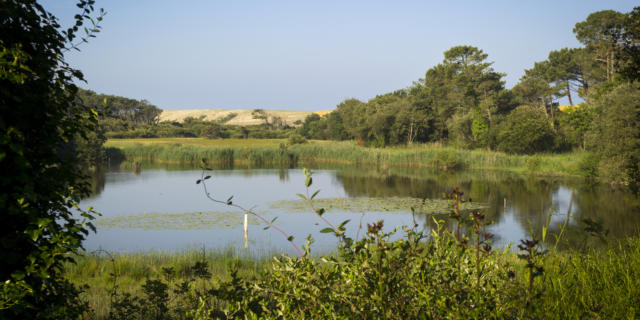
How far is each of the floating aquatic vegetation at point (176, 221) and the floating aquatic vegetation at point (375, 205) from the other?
109 inches

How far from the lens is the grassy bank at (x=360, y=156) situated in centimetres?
2989

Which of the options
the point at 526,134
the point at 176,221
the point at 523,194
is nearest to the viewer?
the point at 176,221

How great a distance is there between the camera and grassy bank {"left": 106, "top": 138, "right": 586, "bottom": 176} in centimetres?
2989

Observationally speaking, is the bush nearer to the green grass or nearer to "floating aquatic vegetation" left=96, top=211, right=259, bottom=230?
"floating aquatic vegetation" left=96, top=211, right=259, bottom=230

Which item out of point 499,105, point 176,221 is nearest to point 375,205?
point 176,221

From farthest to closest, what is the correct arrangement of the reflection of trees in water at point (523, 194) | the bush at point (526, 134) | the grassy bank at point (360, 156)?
the bush at point (526, 134) → the grassy bank at point (360, 156) → the reflection of trees in water at point (523, 194)

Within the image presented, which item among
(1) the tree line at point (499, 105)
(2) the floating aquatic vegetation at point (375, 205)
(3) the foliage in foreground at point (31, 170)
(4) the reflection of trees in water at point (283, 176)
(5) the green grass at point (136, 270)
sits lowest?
(2) the floating aquatic vegetation at point (375, 205)

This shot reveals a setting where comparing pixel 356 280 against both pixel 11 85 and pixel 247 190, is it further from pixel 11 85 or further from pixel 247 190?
pixel 247 190

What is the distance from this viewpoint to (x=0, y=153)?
6.69ft

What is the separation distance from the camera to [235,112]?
109 m

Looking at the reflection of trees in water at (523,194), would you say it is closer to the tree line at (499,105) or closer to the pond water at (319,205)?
the pond water at (319,205)

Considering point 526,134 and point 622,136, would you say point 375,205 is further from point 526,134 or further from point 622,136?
point 526,134

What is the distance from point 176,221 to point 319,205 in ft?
17.7

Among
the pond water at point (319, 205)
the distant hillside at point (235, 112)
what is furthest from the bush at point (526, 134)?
the distant hillside at point (235, 112)
